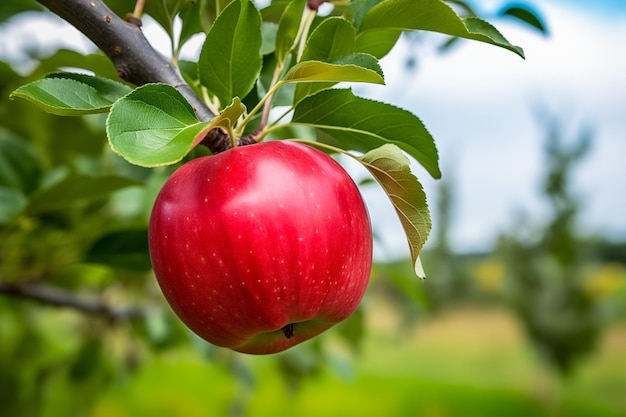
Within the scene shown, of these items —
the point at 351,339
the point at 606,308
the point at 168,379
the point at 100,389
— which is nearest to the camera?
the point at 351,339

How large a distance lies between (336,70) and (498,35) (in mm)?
104

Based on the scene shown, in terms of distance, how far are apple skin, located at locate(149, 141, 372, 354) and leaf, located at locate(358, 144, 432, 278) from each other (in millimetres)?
31

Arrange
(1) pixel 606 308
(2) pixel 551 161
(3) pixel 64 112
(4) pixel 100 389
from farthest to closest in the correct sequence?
(2) pixel 551 161 < (1) pixel 606 308 < (4) pixel 100 389 < (3) pixel 64 112

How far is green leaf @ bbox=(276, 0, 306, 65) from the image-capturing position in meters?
0.39

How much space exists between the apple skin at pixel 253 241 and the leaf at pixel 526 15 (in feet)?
0.86

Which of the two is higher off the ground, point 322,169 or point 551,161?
point 322,169

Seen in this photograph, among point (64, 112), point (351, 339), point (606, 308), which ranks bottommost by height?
point (606, 308)

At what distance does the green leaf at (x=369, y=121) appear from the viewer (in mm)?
370

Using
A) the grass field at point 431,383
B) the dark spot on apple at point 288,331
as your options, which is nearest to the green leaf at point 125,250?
the dark spot on apple at point 288,331

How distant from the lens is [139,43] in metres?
0.35

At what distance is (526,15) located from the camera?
0.53m

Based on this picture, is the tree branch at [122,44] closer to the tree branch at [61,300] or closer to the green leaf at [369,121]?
the green leaf at [369,121]

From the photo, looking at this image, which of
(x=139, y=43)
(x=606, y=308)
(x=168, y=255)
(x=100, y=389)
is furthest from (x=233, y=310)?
(x=606, y=308)

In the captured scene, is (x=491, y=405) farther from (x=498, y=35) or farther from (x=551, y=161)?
(x=498, y=35)
